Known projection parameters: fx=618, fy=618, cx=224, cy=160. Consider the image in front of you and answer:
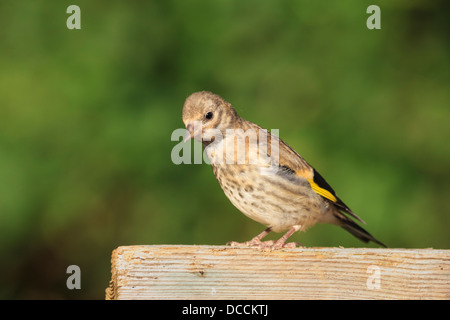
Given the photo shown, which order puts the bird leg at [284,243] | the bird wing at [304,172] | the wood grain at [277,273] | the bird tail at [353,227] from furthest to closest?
the bird tail at [353,227]
the bird wing at [304,172]
the bird leg at [284,243]
the wood grain at [277,273]

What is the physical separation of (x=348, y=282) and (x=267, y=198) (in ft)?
3.01

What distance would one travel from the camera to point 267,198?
3426 millimetres

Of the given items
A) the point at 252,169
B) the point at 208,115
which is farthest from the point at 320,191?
the point at 208,115

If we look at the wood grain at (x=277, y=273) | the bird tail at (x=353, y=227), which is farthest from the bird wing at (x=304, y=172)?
the wood grain at (x=277, y=273)

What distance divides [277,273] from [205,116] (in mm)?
1011

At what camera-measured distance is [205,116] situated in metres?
3.29

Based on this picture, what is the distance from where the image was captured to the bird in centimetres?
332

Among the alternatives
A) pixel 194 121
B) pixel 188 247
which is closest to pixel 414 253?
pixel 188 247

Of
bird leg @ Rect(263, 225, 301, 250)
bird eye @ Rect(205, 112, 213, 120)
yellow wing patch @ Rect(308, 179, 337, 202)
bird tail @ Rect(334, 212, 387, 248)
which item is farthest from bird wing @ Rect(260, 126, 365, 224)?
bird eye @ Rect(205, 112, 213, 120)

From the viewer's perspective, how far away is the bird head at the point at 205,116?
10.6ft

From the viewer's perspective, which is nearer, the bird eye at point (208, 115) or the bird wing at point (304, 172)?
the bird eye at point (208, 115)

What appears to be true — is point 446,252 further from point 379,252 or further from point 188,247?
point 188,247

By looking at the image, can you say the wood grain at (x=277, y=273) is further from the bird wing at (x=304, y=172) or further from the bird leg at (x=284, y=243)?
the bird wing at (x=304, y=172)

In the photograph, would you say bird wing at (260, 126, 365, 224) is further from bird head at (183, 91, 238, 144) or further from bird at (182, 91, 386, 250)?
bird head at (183, 91, 238, 144)
